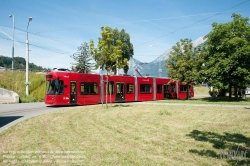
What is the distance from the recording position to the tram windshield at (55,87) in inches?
685

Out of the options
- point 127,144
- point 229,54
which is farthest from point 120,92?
point 127,144

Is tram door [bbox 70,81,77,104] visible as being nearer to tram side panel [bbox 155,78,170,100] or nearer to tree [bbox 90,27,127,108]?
tree [bbox 90,27,127,108]

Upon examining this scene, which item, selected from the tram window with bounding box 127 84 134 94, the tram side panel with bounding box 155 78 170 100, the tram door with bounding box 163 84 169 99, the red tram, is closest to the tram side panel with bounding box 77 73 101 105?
the red tram

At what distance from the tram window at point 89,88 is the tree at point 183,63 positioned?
1180 centimetres

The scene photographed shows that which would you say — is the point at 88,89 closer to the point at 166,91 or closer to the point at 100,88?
the point at 100,88

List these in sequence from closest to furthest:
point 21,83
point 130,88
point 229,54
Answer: point 229,54, point 130,88, point 21,83

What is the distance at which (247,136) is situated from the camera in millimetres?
7133

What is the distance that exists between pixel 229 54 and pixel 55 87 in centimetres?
1858

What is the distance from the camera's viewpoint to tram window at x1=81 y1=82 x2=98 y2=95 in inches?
757

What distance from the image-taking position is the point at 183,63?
85.8 ft

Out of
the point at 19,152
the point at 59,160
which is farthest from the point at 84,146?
the point at 19,152

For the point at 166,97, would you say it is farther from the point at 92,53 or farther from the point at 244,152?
the point at 244,152

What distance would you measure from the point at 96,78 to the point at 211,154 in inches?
632

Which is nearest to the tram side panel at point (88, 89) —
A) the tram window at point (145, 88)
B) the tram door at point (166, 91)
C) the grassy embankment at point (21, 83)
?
the tram window at point (145, 88)
